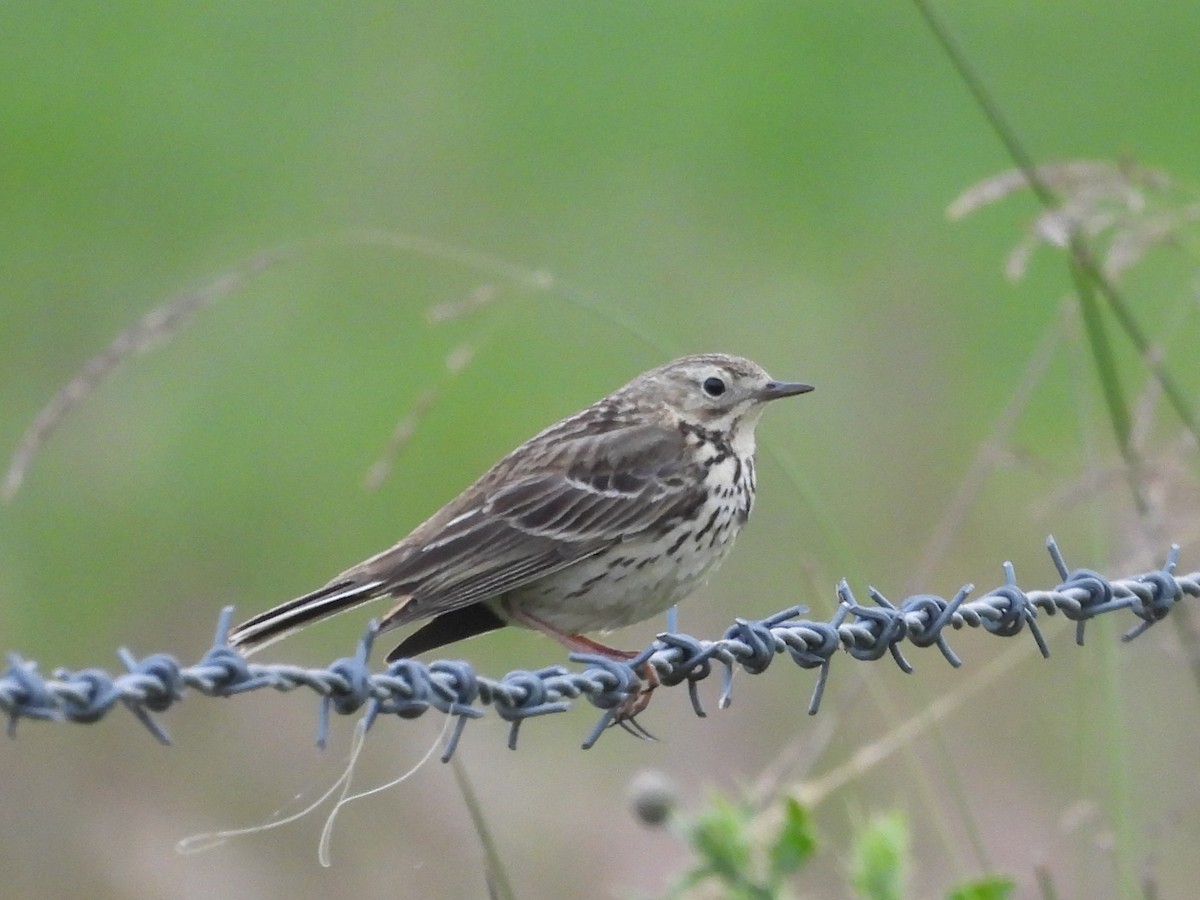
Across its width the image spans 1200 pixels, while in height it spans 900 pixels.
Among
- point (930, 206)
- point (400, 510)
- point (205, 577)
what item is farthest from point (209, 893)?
point (930, 206)

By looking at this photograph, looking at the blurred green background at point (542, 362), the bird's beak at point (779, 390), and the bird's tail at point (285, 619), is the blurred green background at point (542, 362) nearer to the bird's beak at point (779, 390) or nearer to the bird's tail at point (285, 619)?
the bird's beak at point (779, 390)

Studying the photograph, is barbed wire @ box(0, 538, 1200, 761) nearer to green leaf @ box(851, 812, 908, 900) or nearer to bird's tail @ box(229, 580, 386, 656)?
green leaf @ box(851, 812, 908, 900)

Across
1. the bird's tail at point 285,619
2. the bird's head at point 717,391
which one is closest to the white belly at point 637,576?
the bird's head at point 717,391

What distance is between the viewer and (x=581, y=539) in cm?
680

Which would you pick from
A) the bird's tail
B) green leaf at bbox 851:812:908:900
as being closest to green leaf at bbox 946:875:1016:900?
green leaf at bbox 851:812:908:900

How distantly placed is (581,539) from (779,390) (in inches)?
37.7

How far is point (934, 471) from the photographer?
13172 mm

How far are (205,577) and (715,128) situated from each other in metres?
7.32

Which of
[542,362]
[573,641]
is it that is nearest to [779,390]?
[573,641]

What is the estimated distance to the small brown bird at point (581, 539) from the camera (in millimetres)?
6703

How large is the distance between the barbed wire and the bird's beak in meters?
1.64

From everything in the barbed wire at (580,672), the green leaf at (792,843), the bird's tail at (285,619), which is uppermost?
the bird's tail at (285,619)

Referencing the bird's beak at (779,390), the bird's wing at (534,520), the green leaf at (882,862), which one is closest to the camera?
the green leaf at (882,862)

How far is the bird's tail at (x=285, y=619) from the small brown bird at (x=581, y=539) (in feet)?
0.49
